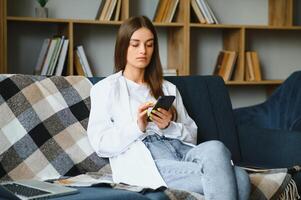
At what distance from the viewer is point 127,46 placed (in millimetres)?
2443

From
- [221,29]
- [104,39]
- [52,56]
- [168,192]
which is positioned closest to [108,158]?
[168,192]

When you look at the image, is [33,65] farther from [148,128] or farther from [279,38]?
[279,38]

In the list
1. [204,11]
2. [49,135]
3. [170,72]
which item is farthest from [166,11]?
[49,135]

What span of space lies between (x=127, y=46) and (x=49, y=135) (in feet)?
1.61

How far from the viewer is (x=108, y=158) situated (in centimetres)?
244

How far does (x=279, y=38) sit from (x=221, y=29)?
50 cm

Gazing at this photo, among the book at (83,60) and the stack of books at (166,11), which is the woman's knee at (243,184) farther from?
the stack of books at (166,11)

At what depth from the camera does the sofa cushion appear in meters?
2.26

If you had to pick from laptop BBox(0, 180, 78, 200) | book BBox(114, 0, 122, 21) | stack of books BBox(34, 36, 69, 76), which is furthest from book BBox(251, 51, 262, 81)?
laptop BBox(0, 180, 78, 200)

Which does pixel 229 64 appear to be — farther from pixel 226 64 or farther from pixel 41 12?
pixel 41 12

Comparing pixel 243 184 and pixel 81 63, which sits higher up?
pixel 81 63

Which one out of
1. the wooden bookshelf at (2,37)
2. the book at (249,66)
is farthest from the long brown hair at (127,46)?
the book at (249,66)

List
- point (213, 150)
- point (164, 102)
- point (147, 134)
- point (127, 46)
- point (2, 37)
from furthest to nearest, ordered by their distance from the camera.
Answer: point (2, 37) → point (127, 46) → point (147, 134) → point (164, 102) → point (213, 150)

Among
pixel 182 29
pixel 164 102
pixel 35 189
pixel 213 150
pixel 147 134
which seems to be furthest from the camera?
pixel 182 29
